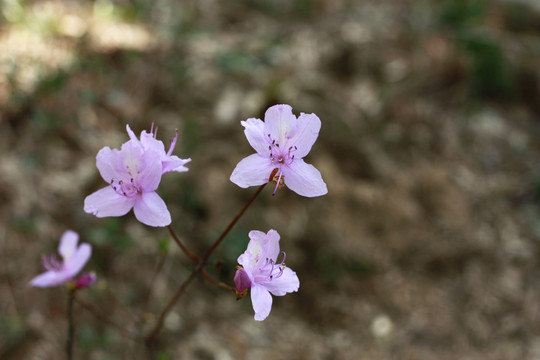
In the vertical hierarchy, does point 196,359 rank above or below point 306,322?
below

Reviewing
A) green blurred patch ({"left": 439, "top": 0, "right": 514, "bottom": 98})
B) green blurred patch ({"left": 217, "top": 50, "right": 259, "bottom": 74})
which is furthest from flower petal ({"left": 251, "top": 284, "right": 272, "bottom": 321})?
green blurred patch ({"left": 439, "top": 0, "right": 514, "bottom": 98})

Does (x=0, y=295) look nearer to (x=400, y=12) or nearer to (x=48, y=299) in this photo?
(x=48, y=299)

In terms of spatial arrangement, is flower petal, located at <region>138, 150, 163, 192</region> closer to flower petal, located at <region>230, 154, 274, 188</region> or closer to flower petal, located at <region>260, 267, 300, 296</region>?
flower petal, located at <region>230, 154, 274, 188</region>

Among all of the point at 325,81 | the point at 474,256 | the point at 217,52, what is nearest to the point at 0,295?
the point at 217,52

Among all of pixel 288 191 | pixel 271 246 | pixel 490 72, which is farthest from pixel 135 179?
pixel 490 72

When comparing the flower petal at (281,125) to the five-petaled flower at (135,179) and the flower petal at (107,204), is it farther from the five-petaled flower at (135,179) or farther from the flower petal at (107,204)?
the flower petal at (107,204)

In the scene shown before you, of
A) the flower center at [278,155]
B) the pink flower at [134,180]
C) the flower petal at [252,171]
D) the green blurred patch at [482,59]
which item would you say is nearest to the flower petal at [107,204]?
the pink flower at [134,180]
